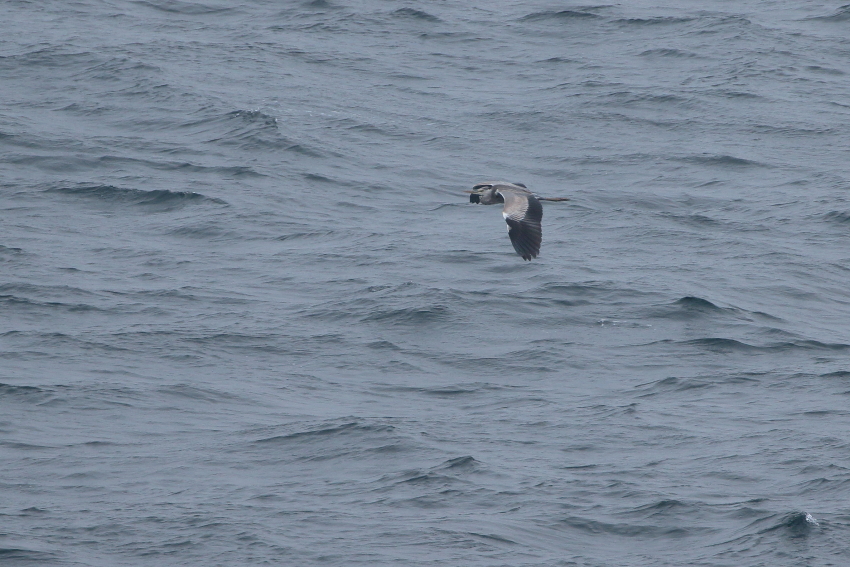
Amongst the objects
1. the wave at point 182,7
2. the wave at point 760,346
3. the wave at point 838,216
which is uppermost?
the wave at point 182,7

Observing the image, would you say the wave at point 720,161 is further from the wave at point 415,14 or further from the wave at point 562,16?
the wave at point 415,14

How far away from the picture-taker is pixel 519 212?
67.2 feet

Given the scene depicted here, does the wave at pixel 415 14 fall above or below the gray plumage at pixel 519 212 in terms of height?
below

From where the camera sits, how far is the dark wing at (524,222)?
64.6 feet

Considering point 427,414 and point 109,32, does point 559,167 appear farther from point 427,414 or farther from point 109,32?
point 109,32

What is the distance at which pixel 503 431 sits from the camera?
2381 centimetres

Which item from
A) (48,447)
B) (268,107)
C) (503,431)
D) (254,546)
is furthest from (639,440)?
(268,107)

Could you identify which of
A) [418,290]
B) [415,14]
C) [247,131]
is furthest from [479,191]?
[415,14]

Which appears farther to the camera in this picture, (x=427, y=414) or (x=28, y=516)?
(x=427, y=414)

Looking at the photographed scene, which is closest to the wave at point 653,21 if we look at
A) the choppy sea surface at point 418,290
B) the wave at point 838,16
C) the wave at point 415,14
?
the choppy sea surface at point 418,290

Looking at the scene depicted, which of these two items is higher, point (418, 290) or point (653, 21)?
point (653, 21)

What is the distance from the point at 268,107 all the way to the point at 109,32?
22.4ft

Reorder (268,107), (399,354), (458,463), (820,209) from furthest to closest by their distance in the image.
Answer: (268,107) → (820,209) → (399,354) → (458,463)

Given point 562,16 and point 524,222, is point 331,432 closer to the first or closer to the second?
point 524,222
